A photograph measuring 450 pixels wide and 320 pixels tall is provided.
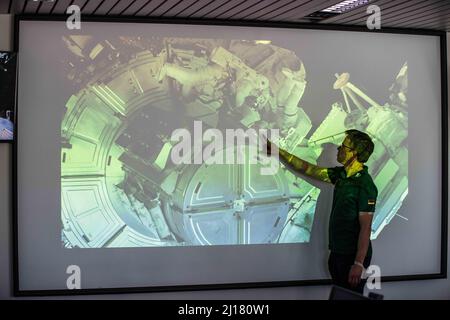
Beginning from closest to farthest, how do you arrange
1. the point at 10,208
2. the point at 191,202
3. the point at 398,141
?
the point at 10,208, the point at 191,202, the point at 398,141

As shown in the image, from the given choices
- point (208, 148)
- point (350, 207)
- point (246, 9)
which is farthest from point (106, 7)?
point (350, 207)

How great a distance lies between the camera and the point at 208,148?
Result: 216 inches

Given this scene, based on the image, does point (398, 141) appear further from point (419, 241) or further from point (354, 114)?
point (419, 241)

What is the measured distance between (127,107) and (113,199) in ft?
2.46

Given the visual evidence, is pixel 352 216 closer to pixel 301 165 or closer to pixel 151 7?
pixel 301 165

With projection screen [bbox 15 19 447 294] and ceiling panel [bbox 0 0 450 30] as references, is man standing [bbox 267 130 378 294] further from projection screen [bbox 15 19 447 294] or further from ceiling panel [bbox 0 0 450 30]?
ceiling panel [bbox 0 0 450 30]

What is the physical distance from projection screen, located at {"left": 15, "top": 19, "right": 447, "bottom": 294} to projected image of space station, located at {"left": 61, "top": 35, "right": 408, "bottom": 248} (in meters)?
0.01

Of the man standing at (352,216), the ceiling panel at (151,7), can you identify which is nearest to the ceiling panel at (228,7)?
the ceiling panel at (151,7)

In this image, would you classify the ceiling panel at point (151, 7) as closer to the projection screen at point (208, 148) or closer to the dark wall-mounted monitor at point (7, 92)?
the projection screen at point (208, 148)

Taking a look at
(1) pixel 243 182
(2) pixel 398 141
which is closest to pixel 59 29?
(1) pixel 243 182

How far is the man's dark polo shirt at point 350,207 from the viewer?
16.5 feet

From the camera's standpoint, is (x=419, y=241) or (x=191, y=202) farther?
(x=419, y=241)
